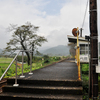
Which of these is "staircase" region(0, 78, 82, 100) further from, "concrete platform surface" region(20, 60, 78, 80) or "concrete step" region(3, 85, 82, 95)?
"concrete platform surface" region(20, 60, 78, 80)

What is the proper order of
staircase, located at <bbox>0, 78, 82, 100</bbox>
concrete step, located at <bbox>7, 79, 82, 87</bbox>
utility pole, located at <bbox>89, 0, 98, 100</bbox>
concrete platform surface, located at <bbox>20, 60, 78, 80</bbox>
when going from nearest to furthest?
staircase, located at <bbox>0, 78, 82, 100</bbox>, concrete step, located at <bbox>7, 79, 82, 87</bbox>, utility pole, located at <bbox>89, 0, 98, 100</bbox>, concrete platform surface, located at <bbox>20, 60, 78, 80</bbox>

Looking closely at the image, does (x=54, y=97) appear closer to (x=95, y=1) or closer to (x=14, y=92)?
(x=14, y=92)

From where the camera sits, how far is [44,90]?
3895 millimetres

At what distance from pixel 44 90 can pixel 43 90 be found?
32 millimetres

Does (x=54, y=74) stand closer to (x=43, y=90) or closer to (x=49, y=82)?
(x=49, y=82)

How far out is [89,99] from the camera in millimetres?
4359

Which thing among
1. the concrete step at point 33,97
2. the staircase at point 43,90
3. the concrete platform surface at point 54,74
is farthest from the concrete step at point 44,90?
the concrete platform surface at point 54,74

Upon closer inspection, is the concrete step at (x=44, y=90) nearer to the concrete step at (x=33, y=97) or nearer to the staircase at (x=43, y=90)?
the staircase at (x=43, y=90)

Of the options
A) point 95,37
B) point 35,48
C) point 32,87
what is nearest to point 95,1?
point 95,37

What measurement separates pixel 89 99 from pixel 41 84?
1.80m

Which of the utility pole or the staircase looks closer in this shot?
the staircase

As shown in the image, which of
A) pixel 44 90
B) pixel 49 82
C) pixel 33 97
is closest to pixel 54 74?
pixel 49 82

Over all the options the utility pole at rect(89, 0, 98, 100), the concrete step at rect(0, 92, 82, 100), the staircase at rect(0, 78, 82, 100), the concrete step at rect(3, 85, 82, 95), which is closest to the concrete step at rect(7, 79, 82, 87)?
the staircase at rect(0, 78, 82, 100)

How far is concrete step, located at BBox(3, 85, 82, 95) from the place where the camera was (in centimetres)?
378
